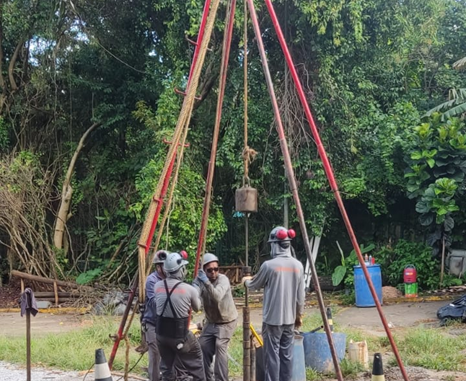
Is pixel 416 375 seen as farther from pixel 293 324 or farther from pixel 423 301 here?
pixel 423 301

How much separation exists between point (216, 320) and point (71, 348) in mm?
3198

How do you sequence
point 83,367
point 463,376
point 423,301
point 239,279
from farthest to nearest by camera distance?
1. point 239,279
2. point 423,301
3. point 83,367
4. point 463,376

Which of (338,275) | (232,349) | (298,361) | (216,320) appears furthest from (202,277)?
(338,275)

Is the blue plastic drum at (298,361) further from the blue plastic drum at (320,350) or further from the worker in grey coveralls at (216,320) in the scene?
the worker in grey coveralls at (216,320)

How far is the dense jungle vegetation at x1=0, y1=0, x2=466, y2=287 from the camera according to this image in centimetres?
1267

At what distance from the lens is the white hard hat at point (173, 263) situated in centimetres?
529

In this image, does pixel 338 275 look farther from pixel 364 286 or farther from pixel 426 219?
pixel 426 219

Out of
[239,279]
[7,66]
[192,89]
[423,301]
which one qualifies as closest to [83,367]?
[192,89]

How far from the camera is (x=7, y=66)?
15.7 metres

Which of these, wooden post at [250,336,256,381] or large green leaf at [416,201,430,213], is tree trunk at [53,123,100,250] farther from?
wooden post at [250,336,256,381]

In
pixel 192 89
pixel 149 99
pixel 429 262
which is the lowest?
pixel 429 262

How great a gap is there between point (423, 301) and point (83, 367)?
25.8 ft

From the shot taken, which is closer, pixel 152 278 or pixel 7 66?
pixel 152 278

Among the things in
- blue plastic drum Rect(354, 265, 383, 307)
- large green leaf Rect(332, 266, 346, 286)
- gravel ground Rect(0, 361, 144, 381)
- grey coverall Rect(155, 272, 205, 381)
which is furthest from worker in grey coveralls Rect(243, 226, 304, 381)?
large green leaf Rect(332, 266, 346, 286)
